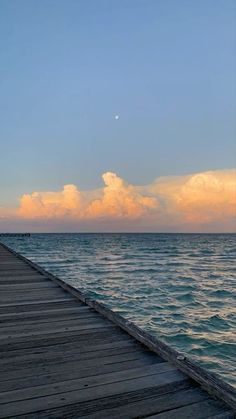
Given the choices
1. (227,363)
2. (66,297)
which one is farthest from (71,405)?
(227,363)

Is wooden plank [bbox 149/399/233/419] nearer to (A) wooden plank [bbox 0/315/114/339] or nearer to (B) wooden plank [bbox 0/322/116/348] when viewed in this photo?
(B) wooden plank [bbox 0/322/116/348]

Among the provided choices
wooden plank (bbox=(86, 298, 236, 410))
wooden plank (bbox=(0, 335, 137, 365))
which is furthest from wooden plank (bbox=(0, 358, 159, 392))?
wooden plank (bbox=(0, 335, 137, 365))

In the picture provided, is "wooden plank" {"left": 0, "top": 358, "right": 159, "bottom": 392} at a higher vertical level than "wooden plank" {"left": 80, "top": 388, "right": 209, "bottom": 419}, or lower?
higher

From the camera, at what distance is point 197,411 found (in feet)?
8.61

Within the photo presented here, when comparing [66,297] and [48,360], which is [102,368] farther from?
[66,297]

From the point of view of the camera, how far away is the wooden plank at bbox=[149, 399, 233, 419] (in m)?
2.55

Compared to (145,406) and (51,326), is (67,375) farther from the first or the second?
(51,326)

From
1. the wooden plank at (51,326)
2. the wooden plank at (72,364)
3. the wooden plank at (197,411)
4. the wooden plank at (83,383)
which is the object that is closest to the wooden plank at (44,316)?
the wooden plank at (51,326)

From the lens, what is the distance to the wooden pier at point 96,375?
2.66 meters

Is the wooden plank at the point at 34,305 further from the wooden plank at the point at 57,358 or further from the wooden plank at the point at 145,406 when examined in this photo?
the wooden plank at the point at 145,406

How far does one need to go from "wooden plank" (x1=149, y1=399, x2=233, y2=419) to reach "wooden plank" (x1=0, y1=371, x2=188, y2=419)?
0.33m

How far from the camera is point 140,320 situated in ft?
32.5

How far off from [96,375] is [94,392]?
30 cm

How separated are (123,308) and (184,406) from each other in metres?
8.98
